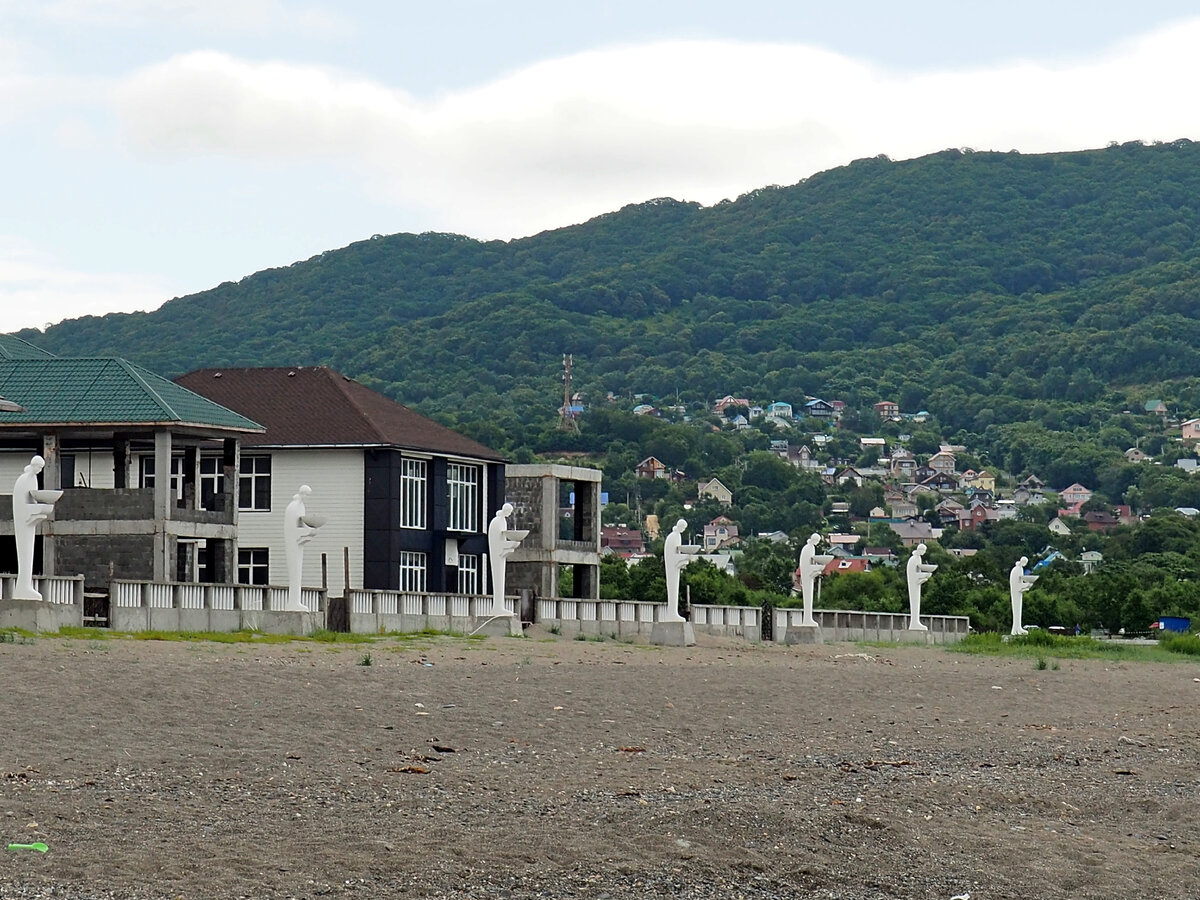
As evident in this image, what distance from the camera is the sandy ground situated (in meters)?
13.6

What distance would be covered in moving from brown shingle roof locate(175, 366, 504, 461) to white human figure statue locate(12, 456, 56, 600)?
24182mm

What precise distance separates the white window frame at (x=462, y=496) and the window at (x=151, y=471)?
8.64 m

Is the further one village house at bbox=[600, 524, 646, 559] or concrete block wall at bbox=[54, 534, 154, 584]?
village house at bbox=[600, 524, 646, 559]

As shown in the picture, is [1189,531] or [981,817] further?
[1189,531]

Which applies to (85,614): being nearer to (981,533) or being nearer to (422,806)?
(422,806)

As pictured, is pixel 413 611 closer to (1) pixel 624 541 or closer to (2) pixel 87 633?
(2) pixel 87 633

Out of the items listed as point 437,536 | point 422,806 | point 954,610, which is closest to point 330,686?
point 422,806

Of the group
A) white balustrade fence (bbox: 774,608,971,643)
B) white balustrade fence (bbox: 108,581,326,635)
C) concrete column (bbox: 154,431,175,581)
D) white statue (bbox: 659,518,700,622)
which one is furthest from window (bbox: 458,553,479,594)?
white balustrade fence (bbox: 108,581,326,635)

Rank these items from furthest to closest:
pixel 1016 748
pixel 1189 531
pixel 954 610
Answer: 1. pixel 1189 531
2. pixel 954 610
3. pixel 1016 748

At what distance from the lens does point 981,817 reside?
17000mm

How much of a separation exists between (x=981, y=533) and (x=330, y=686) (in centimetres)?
16035

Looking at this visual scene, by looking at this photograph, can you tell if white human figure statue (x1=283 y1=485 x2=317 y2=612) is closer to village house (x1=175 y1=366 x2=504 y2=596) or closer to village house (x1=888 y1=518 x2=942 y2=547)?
village house (x1=175 y1=366 x2=504 y2=596)

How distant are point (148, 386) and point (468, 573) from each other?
48.5ft

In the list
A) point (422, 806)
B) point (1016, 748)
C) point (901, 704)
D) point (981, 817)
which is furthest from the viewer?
point (901, 704)
